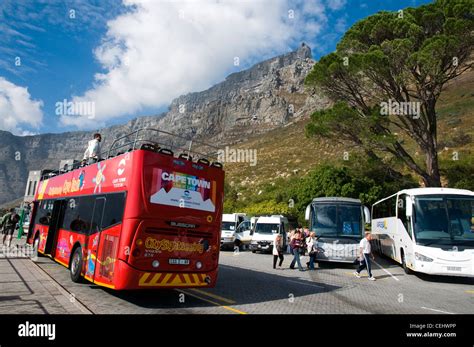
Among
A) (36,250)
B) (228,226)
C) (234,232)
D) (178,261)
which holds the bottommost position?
(36,250)

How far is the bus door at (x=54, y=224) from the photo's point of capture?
12.9 meters

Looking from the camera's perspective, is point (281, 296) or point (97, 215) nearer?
point (97, 215)

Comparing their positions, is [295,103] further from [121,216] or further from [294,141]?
[121,216]

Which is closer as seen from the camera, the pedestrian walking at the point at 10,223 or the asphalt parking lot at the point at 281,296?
the asphalt parking lot at the point at 281,296

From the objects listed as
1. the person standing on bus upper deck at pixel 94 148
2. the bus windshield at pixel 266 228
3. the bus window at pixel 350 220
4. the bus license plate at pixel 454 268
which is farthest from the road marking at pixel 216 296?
the bus windshield at pixel 266 228

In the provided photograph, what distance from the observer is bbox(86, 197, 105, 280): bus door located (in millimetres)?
8742

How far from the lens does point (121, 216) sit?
310 inches

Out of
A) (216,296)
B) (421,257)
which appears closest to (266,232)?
(421,257)

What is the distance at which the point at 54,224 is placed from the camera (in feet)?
44.3

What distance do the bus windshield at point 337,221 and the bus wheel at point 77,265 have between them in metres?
11.2

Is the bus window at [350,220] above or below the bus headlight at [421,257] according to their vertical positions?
above

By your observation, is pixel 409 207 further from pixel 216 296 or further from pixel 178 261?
pixel 178 261

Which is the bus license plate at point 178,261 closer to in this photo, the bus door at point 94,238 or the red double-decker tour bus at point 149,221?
the red double-decker tour bus at point 149,221

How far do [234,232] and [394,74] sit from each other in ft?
52.2
